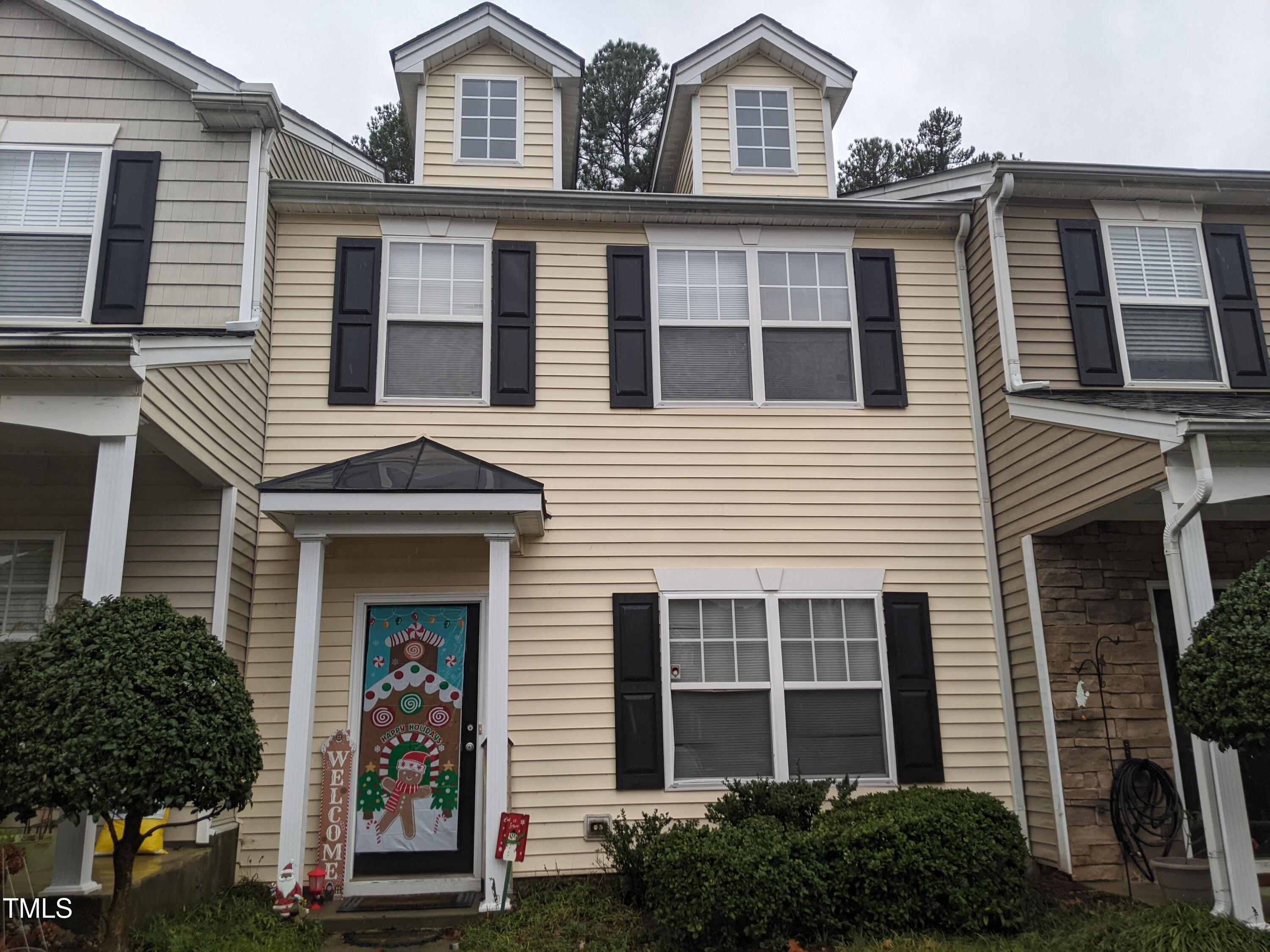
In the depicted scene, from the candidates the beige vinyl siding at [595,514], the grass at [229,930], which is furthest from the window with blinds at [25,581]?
the grass at [229,930]

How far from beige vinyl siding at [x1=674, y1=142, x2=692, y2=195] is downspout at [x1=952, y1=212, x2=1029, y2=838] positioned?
2.49 meters

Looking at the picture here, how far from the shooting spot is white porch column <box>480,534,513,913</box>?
5.90 m

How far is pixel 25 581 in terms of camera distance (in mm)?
6551

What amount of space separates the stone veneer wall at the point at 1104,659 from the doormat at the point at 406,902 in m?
4.16

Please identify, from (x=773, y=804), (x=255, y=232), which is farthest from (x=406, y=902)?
(x=255, y=232)

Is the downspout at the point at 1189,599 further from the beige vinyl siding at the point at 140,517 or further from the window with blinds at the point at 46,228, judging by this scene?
the window with blinds at the point at 46,228

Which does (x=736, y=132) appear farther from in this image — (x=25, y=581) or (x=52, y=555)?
(x=25, y=581)

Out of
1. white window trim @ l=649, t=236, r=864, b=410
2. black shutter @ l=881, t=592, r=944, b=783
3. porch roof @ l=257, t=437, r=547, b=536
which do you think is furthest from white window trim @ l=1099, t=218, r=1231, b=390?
porch roof @ l=257, t=437, r=547, b=536

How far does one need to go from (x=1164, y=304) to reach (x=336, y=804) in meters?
7.55

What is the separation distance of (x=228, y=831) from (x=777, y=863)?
3.70m

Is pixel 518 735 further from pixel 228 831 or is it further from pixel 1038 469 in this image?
pixel 1038 469

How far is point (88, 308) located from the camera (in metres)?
6.71

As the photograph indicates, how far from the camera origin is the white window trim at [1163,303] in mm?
7527

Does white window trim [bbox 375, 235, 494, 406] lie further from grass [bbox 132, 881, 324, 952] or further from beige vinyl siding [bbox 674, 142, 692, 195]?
grass [bbox 132, 881, 324, 952]
